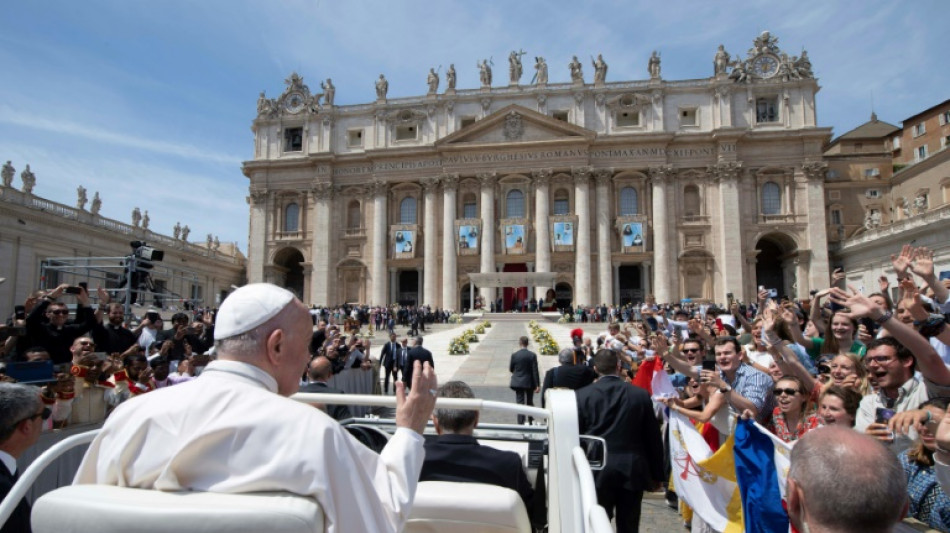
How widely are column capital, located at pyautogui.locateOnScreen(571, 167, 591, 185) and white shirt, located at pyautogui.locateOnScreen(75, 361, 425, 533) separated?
42.9 meters

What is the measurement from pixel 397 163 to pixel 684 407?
43400 mm

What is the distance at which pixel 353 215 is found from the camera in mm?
48062

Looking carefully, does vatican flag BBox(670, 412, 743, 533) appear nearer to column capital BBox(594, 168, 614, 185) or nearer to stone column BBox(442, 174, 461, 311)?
stone column BBox(442, 174, 461, 311)

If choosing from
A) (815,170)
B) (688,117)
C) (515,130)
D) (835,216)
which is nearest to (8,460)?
(515,130)

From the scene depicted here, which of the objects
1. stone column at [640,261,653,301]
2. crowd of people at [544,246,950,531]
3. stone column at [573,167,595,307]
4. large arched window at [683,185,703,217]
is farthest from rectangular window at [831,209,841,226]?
crowd of people at [544,246,950,531]

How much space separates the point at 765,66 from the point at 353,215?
36977 millimetres

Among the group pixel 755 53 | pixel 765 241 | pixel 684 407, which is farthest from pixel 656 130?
pixel 684 407

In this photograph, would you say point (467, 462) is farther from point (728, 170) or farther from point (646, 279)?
point (728, 170)

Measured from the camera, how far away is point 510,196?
4503 centimetres

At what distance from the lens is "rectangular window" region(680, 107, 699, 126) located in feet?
144

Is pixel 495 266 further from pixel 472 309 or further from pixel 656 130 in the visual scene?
pixel 656 130

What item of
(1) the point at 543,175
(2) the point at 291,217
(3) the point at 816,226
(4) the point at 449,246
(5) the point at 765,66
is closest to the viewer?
(3) the point at 816,226

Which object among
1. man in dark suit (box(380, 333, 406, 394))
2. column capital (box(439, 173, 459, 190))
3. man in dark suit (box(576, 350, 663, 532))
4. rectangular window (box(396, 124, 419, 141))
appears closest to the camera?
man in dark suit (box(576, 350, 663, 532))

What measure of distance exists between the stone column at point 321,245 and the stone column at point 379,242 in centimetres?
413
